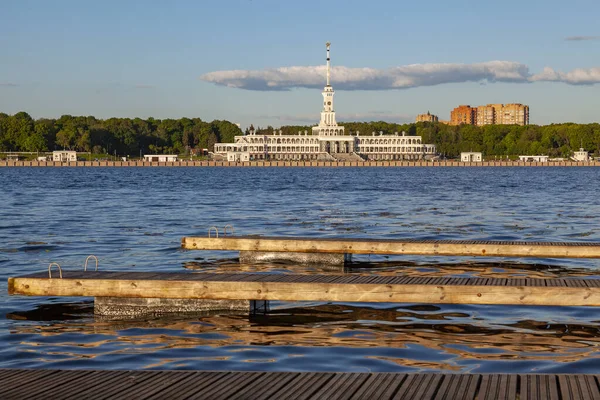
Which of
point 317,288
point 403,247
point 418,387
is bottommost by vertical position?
point 403,247

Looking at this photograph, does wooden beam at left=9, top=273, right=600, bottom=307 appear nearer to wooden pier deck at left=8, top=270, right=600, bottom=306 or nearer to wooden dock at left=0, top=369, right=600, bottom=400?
wooden pier deck at left=8, top=270, right=600, bottom=306

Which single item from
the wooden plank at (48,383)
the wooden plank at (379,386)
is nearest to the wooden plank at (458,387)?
the wooden plank at (379,386)

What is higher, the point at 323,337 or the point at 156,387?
the point at 156,387

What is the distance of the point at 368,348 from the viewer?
16.1 metres

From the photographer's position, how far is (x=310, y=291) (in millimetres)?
17891

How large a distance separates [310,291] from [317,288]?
0.15 meters

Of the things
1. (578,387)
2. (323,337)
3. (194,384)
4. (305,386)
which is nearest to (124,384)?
(194,384)

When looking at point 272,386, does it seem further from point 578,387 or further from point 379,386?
point 578,387

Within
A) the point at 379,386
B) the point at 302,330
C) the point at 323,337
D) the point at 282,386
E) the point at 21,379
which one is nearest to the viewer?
the point at 379,386

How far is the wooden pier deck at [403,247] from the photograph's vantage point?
26094 millimetres

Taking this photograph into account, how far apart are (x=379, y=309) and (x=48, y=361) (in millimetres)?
7442

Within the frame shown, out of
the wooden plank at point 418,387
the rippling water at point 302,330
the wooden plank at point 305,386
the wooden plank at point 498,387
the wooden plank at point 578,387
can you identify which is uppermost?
the wooden plank at point 578,387

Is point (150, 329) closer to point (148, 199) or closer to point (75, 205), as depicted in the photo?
point (75, 205)

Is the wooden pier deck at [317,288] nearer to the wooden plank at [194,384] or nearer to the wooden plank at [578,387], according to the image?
the wooden plank at [578,387]
